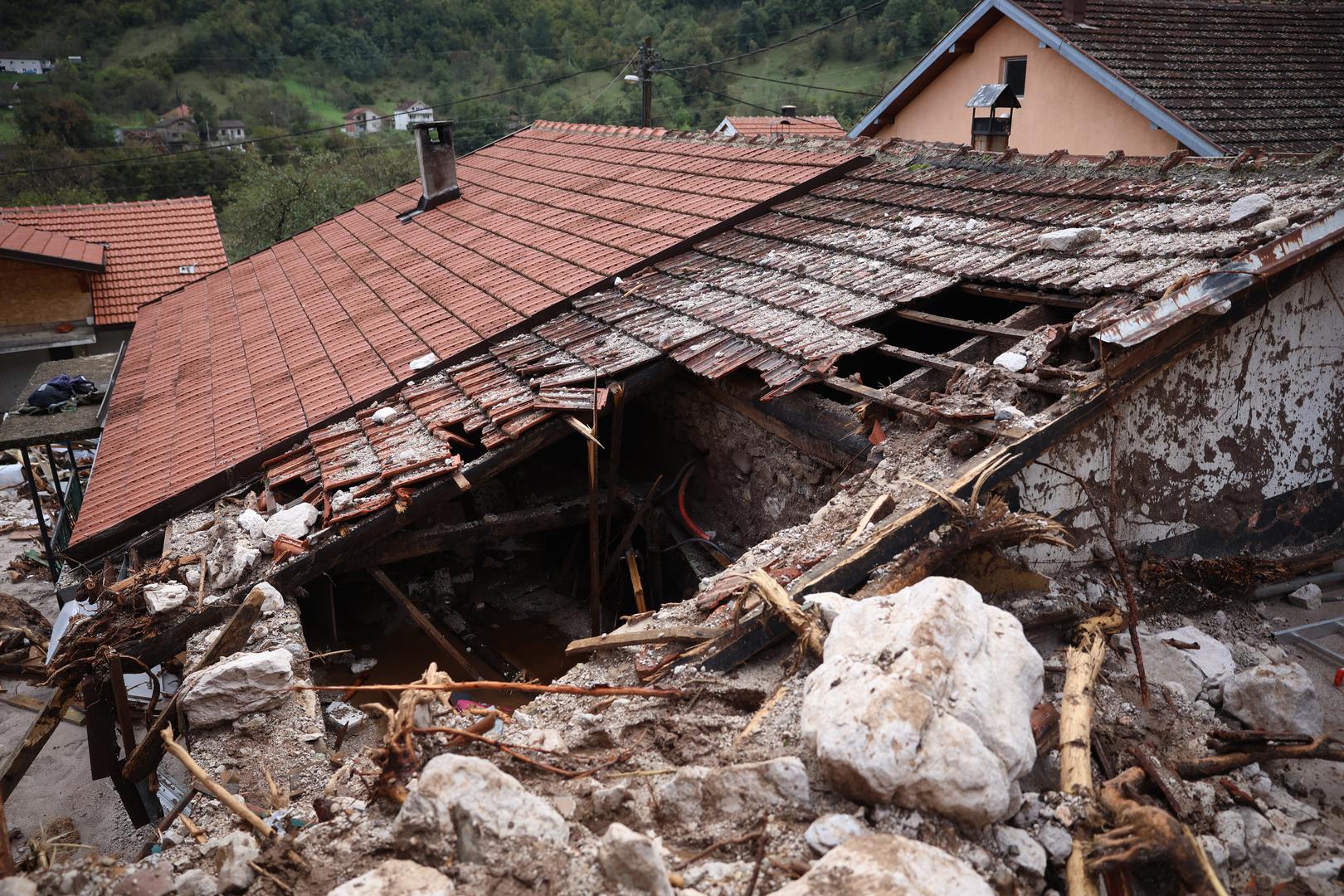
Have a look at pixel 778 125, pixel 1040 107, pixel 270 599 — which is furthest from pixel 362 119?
pixel 270 599

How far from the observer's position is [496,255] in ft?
30.2

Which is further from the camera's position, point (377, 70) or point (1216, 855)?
point (377, 70)

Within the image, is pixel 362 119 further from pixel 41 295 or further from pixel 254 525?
pixel 254 525

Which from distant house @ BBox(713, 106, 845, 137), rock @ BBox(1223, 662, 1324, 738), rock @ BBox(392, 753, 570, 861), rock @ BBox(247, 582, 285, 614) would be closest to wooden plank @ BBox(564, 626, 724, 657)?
rock @ BBox(392, 753, 570, 861)

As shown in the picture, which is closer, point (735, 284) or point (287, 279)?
point (735, 284)

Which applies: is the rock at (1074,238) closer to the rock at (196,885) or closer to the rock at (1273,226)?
the rock at (1273,226)

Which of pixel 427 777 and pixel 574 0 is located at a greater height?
pixel 574 0

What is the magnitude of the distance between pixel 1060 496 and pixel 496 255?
266 inches

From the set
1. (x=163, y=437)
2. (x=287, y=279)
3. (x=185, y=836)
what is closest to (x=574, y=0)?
(x=287, y=279)

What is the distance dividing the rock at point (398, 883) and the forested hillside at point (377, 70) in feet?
119

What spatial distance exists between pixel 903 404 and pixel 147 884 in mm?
3728

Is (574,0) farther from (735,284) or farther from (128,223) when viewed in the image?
(735,284)

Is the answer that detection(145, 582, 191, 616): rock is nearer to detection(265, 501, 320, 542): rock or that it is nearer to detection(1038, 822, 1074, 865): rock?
detection(265, 501, 320, 542): rock

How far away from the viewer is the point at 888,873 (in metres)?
2.23
